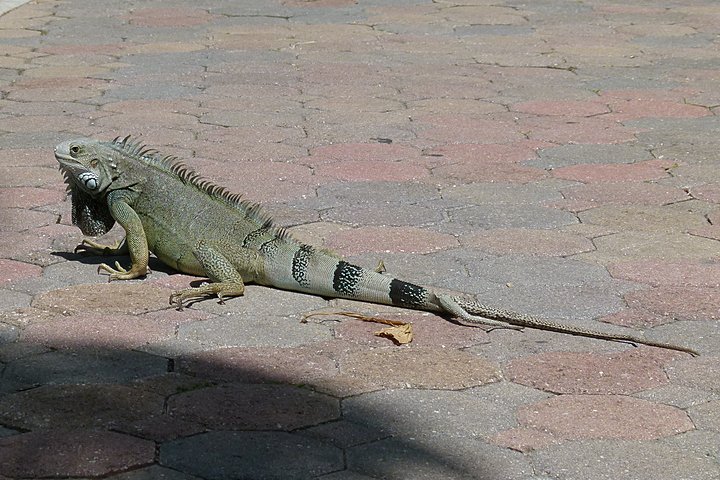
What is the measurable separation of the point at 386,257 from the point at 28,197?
154cm

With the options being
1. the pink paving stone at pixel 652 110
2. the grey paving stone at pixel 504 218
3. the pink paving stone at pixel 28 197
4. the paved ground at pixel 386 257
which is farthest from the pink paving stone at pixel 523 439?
the pink paving stone at pixel 652 110

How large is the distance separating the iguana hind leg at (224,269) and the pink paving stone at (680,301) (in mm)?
1222

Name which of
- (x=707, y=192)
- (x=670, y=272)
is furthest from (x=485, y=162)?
(x=670, y=272)

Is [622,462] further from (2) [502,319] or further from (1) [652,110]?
(1) [652,110]

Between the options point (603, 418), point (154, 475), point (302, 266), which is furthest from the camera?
point (302, 266)

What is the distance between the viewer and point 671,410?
3.20 m

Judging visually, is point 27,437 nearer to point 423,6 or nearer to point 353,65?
point 353,65

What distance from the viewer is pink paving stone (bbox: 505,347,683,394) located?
3342mm

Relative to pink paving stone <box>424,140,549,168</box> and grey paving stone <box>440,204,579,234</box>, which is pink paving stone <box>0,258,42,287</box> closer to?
grey paving stone <box>440,204,579,234</box>

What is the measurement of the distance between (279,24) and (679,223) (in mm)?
5194

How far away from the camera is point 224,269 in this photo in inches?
158

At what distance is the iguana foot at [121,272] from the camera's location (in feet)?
13.4

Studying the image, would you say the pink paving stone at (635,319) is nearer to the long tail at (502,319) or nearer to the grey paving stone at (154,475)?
the long tail at (502,319)

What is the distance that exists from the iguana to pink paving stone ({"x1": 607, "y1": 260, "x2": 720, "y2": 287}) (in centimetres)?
63
